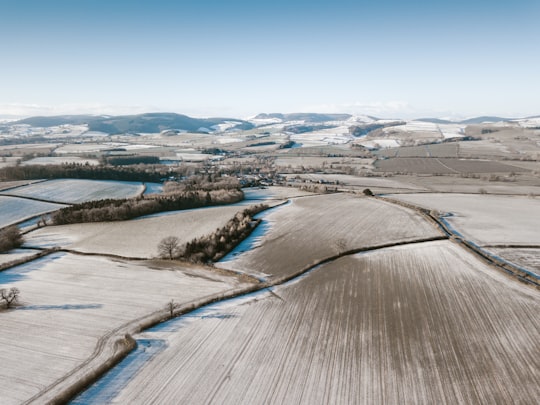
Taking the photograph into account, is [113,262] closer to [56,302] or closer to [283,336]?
Result: [56,302]

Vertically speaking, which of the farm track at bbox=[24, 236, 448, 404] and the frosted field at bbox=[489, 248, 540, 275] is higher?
the frosted field at bbox=[489, 248, 540, 275]

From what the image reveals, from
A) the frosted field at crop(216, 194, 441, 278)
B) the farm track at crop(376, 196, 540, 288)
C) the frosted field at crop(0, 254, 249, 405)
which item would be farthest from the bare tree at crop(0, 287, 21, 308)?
the farm track at crop(376, 196, 540, 288)

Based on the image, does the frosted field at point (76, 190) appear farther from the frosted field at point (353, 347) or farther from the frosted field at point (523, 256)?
the frosted field at point (523, 256)

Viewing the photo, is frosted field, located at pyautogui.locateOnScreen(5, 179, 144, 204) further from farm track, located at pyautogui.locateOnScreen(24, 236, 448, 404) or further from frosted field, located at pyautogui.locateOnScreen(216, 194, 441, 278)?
farm track, located at pyautogui.locateOnScreen(24, 236, 448, 404)

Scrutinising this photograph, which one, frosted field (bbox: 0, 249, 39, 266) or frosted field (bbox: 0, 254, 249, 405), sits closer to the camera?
frosted field (bbox: 0, 254, 249, 405)

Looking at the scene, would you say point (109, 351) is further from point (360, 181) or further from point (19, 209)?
point (360, 181)

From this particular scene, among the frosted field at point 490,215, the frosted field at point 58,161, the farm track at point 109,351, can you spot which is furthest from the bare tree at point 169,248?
the frosted field at point 58,161
